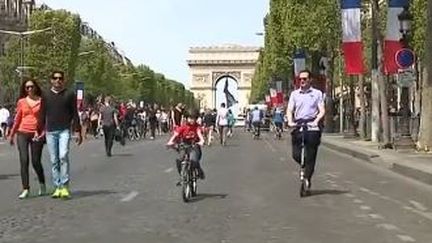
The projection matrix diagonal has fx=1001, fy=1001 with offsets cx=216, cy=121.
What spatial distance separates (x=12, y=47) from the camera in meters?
101

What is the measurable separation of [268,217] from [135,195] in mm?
3889

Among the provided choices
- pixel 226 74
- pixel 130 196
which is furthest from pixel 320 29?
pixel 226 74

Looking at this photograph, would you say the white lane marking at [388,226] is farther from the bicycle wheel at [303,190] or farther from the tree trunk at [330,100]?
the tree trunk at [330,100]

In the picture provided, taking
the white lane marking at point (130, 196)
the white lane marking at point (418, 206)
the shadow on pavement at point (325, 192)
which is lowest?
the white lane marking at point (418, 206)

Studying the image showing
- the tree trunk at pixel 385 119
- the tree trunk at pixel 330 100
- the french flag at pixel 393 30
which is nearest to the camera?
the french flag at pixel 393 30

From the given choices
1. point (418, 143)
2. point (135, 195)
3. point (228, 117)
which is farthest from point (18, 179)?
point (228, 117)

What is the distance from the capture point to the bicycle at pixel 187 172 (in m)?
15.7

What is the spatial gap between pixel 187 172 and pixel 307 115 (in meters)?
2.22

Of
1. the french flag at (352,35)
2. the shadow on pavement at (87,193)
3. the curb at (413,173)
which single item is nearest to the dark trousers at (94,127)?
the french flag at (352,35)

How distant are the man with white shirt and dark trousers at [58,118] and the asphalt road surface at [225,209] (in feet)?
2.26

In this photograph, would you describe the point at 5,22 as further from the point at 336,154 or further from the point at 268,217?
the point at 268,217

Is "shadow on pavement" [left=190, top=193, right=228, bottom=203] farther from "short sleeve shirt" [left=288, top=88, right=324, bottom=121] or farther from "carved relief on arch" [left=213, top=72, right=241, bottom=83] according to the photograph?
"carved relief on arch" [left=213, top=72, right=241, bottom=83]

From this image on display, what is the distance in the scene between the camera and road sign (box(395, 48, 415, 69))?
95.0ft

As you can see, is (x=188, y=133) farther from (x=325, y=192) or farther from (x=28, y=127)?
(x=325, y=192)
